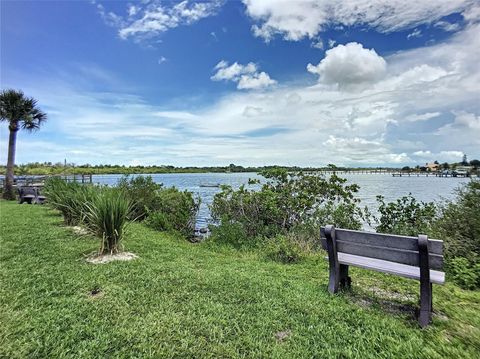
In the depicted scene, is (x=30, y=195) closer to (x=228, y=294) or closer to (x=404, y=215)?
(x=228, y=294)

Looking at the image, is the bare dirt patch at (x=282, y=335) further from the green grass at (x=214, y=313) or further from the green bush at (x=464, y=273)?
the green bush at (x=464, y=273)

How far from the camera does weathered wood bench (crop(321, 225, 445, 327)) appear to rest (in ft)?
9.40

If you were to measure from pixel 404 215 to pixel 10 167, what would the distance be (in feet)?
70.3

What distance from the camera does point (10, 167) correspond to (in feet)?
61.1

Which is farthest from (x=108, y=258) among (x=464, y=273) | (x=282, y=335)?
(x=464, y=273)

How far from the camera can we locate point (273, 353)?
2.48 m

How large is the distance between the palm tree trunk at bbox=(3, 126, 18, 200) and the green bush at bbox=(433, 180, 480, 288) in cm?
2167

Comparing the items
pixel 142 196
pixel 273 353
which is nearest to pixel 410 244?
pixel 273 353

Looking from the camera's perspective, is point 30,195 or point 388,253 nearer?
point 388,253

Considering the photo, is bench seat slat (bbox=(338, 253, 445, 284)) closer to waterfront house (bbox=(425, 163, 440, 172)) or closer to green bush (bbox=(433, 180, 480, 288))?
green bush (bbox=(433, 180, 480, 288))

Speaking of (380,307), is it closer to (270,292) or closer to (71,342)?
(270,292)

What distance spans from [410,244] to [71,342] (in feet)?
10.7

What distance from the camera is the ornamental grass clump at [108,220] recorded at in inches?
206

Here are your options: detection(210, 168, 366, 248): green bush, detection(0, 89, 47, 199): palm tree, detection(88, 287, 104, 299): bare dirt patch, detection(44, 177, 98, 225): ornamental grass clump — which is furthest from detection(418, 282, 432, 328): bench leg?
detection(0, 89, 47, 199): palm tree
